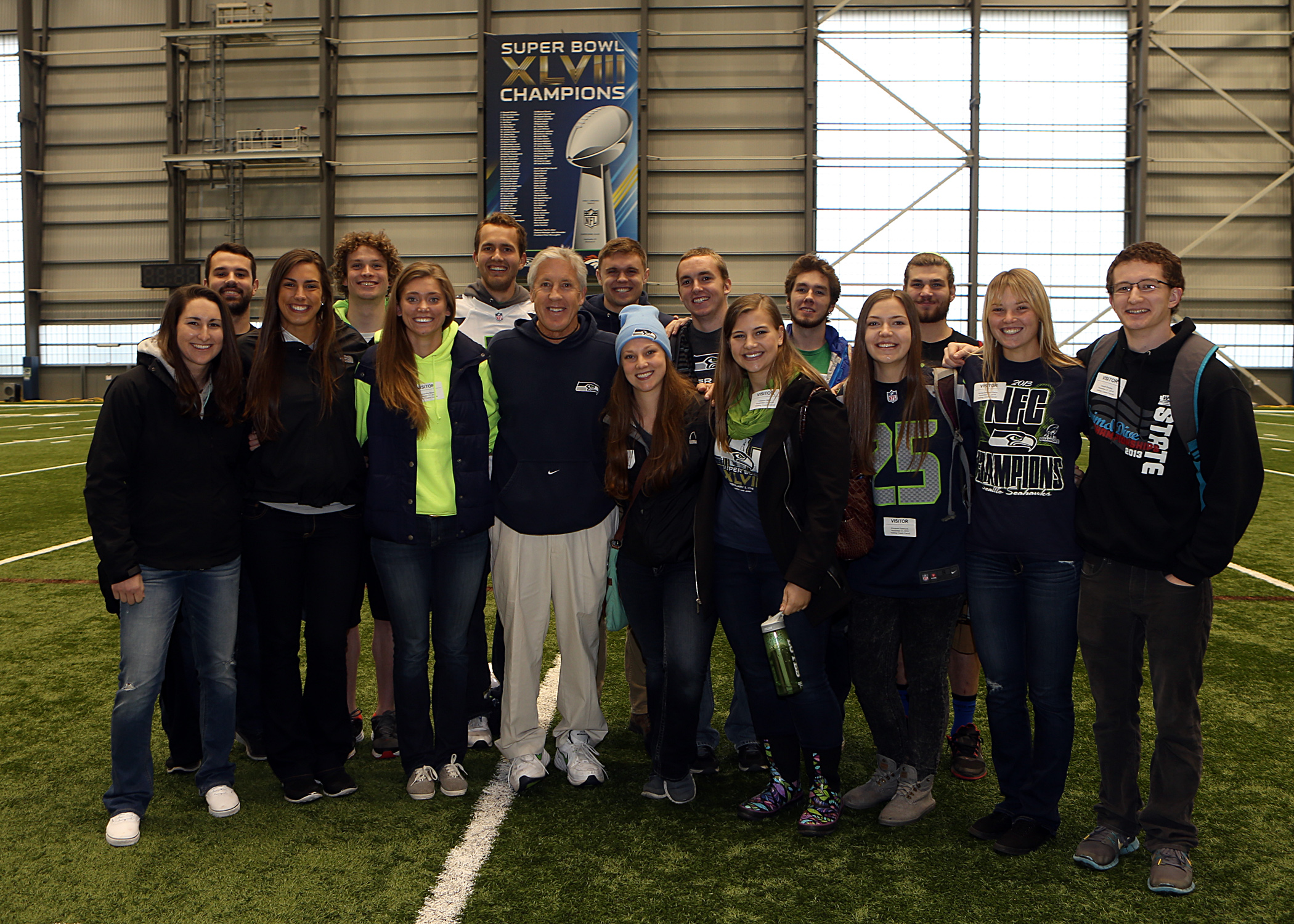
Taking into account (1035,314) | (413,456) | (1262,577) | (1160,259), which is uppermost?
(1160,259)

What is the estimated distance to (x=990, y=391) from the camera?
292cm

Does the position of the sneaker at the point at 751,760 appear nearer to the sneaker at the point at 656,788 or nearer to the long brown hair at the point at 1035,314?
the sneaker at the point at 656,788

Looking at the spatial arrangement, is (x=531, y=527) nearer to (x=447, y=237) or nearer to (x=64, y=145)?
(x=447, y=237)

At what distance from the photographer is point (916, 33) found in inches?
780

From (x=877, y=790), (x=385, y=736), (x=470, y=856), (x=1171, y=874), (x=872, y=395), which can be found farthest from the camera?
(x=385, y=736)

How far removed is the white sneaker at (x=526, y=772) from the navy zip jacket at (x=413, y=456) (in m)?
0.90

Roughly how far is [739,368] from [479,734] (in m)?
1.97

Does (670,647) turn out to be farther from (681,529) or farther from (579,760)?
(579,760)

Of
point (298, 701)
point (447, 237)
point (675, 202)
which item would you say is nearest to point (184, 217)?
point (447, 237)

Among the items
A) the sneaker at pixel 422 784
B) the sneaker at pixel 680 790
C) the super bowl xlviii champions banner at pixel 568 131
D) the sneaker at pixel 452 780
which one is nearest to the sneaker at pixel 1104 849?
the sneaker at pixel 680 790

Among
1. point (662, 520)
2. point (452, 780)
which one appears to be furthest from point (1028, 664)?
point (452, 780)

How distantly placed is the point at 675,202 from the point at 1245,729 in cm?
1750

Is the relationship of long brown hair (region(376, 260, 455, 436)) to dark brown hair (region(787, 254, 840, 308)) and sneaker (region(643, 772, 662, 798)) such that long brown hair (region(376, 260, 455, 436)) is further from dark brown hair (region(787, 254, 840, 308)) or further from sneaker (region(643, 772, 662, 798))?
sneaker (region(643, 772, 662, 798))

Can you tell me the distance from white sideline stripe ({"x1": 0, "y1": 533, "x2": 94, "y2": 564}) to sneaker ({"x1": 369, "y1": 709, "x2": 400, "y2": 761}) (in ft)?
17.0
